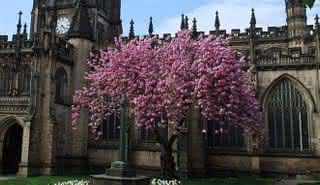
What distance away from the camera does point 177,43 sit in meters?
20.2

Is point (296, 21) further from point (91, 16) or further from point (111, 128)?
point (91, 16)

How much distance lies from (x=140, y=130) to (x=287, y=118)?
9.66 meters

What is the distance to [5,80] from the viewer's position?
26.1 m

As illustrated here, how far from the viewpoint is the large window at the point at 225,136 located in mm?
24672

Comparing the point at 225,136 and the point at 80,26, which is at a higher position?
the point at 80,26

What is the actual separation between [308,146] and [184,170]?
25.4ft

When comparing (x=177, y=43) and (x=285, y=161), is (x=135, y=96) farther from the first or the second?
(x=285, y=161)

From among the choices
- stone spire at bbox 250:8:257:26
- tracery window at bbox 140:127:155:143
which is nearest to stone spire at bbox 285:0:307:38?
stone spire at bbox 250:8:257:26

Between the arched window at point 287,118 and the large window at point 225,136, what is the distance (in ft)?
6.51

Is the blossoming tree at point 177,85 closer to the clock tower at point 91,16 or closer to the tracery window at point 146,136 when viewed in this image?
the tracery window at point 146,136

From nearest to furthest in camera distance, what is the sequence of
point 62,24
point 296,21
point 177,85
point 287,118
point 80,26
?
point 177,85
point 287,118
point 80,26
point 296,21
point 62,24

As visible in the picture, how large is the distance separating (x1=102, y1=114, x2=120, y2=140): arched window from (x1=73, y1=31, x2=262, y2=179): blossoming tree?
21.2 feet

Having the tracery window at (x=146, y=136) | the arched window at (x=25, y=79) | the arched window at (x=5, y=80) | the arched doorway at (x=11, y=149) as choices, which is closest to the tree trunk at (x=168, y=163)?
the tracery window at (x=146, y=136)

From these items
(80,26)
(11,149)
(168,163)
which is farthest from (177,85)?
(11,149)
